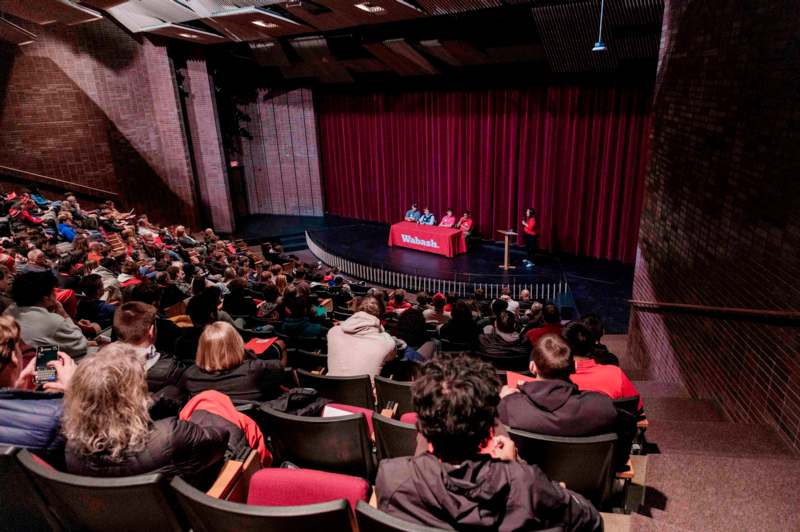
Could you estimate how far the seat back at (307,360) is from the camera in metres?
4.32

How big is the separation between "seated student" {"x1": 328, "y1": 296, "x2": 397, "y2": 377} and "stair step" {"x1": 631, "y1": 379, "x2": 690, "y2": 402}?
2.56 meters

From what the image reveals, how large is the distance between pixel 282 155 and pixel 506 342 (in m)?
14.1

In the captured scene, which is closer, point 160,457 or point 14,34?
point 160,457

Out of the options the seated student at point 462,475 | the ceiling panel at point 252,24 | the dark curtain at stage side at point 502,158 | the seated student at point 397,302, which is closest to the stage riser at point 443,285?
the dark curtain at stage side at point 502,158

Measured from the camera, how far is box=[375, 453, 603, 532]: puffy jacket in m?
1.56

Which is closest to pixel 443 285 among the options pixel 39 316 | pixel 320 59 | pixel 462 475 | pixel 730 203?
pixel 730 203

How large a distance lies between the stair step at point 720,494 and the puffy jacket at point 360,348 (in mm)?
1729

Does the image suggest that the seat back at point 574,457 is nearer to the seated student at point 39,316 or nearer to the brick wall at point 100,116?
the seated student at point 39,316

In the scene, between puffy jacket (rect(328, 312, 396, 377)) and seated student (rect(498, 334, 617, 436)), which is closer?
seated student (rect(498, 334, 617, 436))

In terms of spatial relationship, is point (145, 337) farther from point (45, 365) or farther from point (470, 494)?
point (470, 494)

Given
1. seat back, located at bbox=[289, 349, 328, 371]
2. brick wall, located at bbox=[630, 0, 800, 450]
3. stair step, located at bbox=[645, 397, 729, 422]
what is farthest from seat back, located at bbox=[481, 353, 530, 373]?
brick wall, located at bbox=[630, 0, 800, 450]

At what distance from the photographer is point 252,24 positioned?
1080 cm

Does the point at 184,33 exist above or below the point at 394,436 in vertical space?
above

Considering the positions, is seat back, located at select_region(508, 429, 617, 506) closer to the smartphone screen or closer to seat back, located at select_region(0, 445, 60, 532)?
seat back, located at select_region(0, 445, 60, 532)
